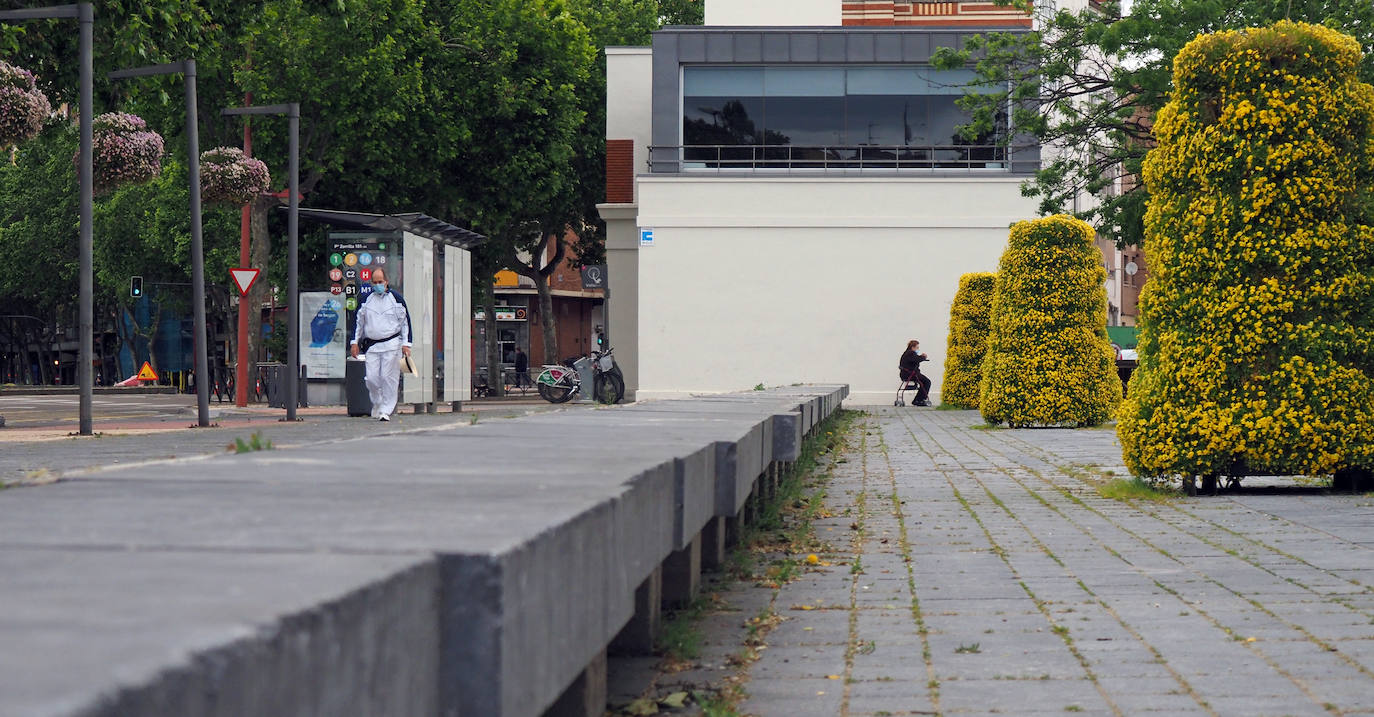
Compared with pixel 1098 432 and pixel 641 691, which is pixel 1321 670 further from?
pixel 1098 432

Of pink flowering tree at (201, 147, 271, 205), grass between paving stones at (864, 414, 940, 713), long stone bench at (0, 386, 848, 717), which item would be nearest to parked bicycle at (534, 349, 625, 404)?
pink flowering tree at (201, 147, 271, 205)

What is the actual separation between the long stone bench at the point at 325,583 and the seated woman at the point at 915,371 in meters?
31.7

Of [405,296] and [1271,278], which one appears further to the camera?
[405,296]

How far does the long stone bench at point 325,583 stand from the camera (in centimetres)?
143

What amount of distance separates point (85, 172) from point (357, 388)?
19.5 ft

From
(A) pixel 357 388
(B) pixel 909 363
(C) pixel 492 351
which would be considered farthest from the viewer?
(C) pixel 492 351

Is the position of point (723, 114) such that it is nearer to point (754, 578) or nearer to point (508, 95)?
point (508, 95)

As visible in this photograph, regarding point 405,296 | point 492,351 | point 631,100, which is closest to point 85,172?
point 405,296

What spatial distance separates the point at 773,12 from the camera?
45.2 meters

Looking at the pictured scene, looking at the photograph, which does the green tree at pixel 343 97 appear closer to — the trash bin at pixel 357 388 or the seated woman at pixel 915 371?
the trash bin at pixel 357 388

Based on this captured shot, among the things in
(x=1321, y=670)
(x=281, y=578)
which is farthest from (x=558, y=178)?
(x=281, y=578)

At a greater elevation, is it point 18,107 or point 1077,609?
point 18,107

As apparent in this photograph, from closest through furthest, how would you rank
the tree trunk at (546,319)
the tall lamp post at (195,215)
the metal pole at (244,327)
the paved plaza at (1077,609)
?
the paved plaza at (1077,609) → the tall lamp post at (195,215) → the metal pole at (244,327) → the tree trunk at (546,319)

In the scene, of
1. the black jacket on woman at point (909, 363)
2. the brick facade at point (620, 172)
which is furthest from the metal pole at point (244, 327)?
the black jacket on woman at point (909, 363)
